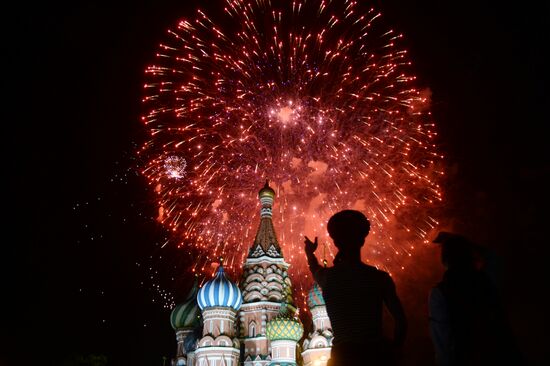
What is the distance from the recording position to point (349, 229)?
4289mm

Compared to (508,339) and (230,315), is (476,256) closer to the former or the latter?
(508,339)

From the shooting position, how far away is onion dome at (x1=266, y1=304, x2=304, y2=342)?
25.0 m

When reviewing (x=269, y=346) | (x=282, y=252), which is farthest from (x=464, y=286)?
(x=282, y=252)

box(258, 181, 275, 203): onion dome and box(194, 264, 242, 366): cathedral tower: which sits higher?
box(258, 181, 275, 203): onion dome

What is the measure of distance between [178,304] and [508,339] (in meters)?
28.3

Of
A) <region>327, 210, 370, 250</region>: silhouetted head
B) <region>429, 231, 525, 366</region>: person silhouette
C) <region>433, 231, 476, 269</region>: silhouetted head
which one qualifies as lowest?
<region>429, 231, 525, 366</region>: person silhouette

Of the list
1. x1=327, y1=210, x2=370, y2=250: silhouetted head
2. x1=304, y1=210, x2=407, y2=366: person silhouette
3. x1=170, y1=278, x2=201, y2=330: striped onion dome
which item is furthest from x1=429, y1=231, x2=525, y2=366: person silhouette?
x1=170, y1=278, x2=201, y2=330: striped onion dome

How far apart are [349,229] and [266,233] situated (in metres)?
25.7

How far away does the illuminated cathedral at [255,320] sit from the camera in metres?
24.7

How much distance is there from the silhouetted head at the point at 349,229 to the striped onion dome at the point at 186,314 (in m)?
25.9

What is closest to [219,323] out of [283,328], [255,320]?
[255,320]

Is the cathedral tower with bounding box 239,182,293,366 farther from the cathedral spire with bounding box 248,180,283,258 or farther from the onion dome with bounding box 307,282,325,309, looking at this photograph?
the onion dome with bounding box 307,282,325,309

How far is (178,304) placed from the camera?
2988 cm

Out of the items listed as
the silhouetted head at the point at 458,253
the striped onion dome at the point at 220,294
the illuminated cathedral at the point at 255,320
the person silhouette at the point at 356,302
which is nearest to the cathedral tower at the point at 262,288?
the illuminated cathedral at the point at 255,320
